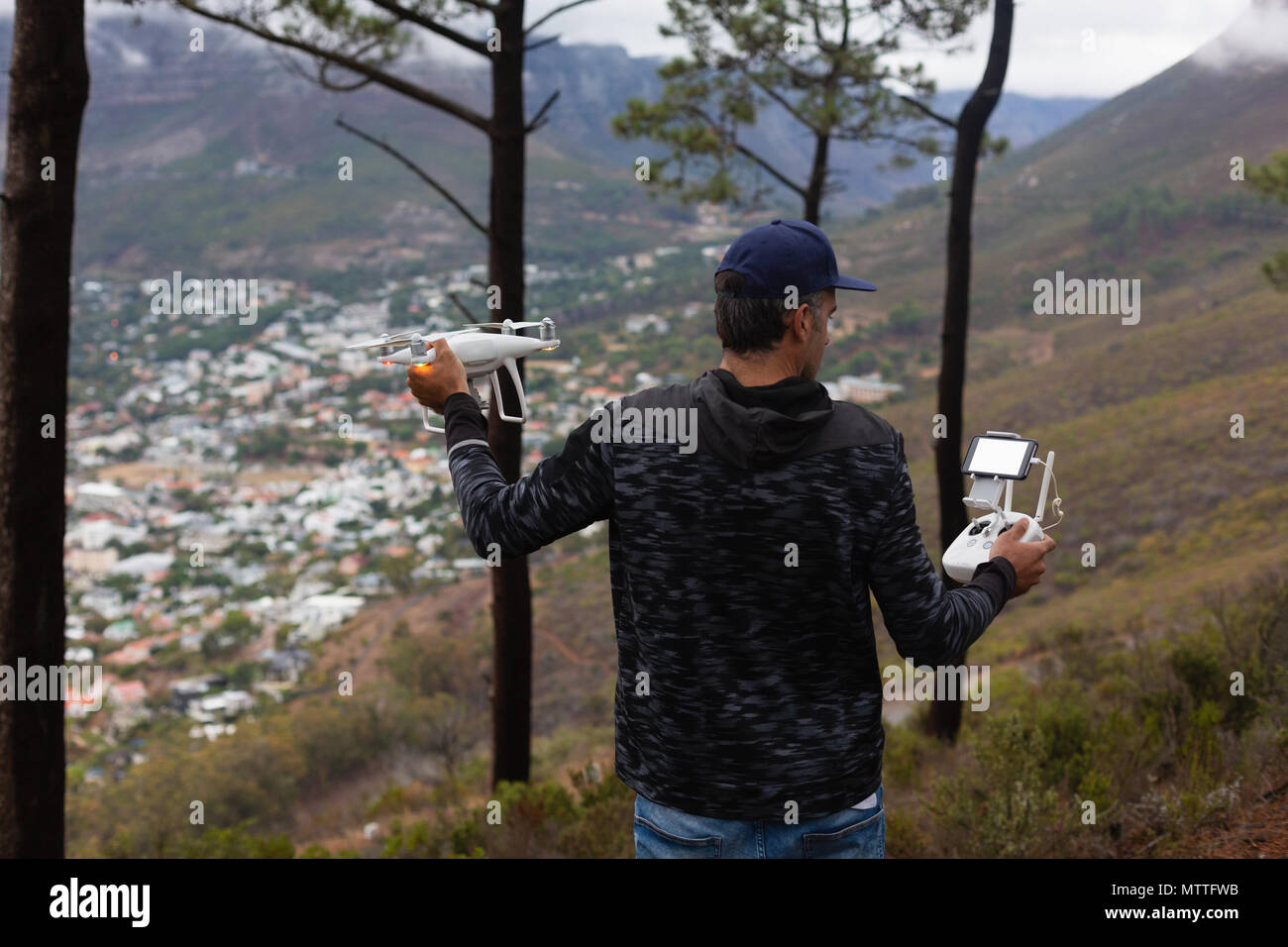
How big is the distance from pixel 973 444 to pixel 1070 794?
348cm

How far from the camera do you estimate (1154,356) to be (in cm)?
3047

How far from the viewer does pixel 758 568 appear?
1.78 metres

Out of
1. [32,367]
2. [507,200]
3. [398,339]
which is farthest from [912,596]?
[507,200]

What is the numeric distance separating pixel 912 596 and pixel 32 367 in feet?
11.0

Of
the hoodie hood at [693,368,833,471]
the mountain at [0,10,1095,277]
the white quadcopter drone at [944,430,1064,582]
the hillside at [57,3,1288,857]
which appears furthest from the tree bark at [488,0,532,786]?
the mountain at [0,10,1095,277]

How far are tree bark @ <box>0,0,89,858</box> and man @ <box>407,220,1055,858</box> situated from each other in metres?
2.54

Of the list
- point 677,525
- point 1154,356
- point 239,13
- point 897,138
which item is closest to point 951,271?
point 897,138

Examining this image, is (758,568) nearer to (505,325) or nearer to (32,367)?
(505,325)

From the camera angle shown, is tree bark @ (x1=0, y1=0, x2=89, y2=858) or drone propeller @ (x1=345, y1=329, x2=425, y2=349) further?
tree bark @ (x1=0, y1=0, x2=89, y2=858)

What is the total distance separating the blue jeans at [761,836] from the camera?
Answer: 1892 mm

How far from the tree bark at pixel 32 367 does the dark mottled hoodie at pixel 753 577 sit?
2.55 meters

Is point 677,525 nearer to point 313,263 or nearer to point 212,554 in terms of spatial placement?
point 212,554

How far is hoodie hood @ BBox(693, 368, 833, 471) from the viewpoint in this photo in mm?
1736

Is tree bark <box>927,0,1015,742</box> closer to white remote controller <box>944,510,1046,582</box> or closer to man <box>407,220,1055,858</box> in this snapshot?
white remote controller <box>944,510,1046,582</box>
